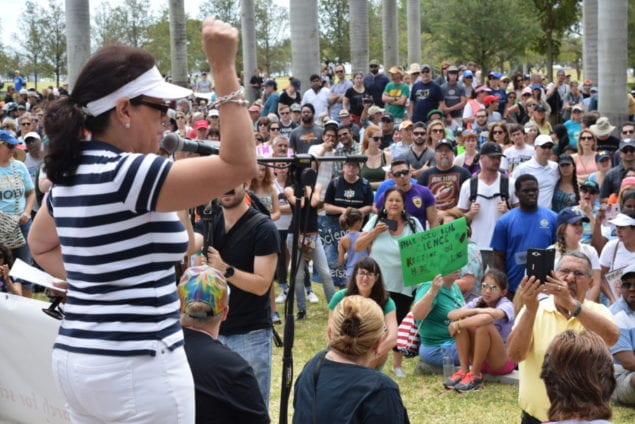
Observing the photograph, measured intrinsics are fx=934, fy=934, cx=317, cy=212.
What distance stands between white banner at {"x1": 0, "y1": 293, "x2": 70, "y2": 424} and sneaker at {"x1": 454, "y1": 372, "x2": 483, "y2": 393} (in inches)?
150

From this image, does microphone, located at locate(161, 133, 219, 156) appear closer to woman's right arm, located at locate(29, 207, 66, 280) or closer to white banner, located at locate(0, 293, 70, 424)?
woman's right arm, located at locate(29, 207, 66, 280)

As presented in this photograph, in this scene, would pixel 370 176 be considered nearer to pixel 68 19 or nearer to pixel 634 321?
pixel 634 321

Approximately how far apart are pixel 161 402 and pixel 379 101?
729 inches

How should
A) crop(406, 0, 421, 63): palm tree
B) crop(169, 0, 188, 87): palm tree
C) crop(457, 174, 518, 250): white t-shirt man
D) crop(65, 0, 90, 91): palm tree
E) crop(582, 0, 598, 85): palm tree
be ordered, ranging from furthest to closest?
1. crop(406, 0, 421, 63): palm tree
2. crop(169, 0, 188, 87): palm tree
3. crop(582, 0, 598, 85): palm tree
4. crop(65, 0, 90, 91): palm tree
5. crop(457, 174, 518, 250): white t-shirt man

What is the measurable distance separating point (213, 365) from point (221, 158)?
1625 millimetres

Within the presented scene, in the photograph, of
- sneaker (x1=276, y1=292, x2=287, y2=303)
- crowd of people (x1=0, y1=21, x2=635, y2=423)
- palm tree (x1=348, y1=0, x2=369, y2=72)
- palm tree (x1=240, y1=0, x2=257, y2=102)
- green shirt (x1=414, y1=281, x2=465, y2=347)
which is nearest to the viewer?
crowd of people (x1=0, y1=21, x2=635, y2=423)

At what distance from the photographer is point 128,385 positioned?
297 cm

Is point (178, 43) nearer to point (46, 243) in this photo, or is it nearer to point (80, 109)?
point (46, 243)

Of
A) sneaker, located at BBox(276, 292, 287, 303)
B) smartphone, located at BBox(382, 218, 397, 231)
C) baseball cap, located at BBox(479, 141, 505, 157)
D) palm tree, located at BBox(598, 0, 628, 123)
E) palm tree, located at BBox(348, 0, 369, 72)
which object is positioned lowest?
sneaker, located at BBox(276, 292, 287, 303)

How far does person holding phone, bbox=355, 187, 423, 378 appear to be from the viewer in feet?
32.3

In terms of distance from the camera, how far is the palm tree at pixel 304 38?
21844mm

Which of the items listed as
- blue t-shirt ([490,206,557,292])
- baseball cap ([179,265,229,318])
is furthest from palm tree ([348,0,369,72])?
baseball cap ([179,265,229,318])

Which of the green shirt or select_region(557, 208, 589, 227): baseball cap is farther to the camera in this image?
the green shirt

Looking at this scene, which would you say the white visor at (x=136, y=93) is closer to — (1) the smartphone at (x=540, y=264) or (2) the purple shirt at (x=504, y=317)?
(1) the smartphone at (x=540, y=264)
